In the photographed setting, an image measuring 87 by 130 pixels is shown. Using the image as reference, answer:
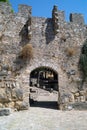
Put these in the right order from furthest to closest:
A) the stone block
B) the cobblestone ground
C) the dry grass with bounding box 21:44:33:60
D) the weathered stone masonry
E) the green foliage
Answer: the green foliage, the dry grass with bounding box 21:44:33:60, the weathered stone masonry, the stone block, the cobblestone ground

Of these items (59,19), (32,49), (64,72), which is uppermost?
(59,19)

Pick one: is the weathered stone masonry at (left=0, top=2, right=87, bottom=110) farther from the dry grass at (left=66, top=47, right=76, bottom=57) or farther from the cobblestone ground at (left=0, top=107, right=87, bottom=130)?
the cobblestone ground at (left=0, top=107, right=87, bottom=130)

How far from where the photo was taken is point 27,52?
36.8 ft

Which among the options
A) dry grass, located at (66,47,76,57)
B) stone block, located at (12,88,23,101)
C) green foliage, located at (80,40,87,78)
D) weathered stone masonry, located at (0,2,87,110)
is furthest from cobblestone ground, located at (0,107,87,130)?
dry grass, located at (66,47,76,57)

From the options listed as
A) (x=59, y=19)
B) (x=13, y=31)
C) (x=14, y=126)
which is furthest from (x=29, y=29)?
(x=14, y=126)

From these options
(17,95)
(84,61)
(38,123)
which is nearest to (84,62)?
(84,61)

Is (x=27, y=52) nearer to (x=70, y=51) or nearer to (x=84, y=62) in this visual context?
(x=70, y=51)

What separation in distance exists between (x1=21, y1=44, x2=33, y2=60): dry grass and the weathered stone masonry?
0.23 m

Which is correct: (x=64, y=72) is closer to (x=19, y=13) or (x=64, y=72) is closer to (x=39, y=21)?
(x=39, y=21)

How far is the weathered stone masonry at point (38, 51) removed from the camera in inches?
435

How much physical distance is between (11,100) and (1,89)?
32.3 inches

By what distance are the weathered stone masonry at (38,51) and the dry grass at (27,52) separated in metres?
0.23

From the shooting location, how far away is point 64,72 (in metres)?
11.8

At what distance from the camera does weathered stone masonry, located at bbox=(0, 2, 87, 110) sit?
11047 mm
